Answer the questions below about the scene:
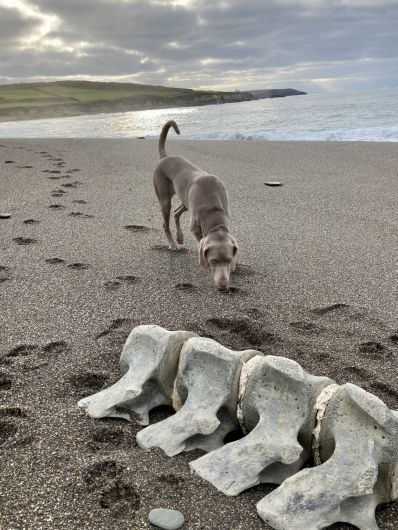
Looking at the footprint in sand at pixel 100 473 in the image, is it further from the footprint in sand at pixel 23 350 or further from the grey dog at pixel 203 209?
the grey dog at pixel 203 209

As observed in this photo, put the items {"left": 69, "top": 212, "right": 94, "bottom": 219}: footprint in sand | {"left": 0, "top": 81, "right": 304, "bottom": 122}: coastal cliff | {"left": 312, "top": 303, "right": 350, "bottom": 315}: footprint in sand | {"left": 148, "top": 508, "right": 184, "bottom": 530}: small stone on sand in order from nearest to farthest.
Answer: {"left": 148, "top": 508, "right": 184, "bottom": 530}: small stone on sand → {"left": 312, "top": 303, "right": 350, "bottom": 315}: footprint in sand → {"left": 69, "top": 212, "right": 94, "bottom": 219}: footprint in sand → {"left": 0, "top": 81, "right": 304, "bottom": 122}: coastal cliff

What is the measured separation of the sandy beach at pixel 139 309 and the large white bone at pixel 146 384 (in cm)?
7

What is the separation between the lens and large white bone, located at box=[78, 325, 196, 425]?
249cm

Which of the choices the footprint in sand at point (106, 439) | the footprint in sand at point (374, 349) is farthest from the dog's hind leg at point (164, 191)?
the footprint in sand at point (106, 439)

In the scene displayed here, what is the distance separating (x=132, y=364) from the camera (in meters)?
2.70

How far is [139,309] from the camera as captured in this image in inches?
150

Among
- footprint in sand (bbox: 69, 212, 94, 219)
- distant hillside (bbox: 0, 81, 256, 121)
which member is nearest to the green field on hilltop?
distant hillside (bbox: 0, 81, 256, 121)

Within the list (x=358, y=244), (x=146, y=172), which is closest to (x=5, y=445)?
(x=358, y=244)

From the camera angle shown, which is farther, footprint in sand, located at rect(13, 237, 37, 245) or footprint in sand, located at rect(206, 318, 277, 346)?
footprint in sand, located at rect(13, 237, 37, 245)

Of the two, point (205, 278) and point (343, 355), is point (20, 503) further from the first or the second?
point (205, 278)

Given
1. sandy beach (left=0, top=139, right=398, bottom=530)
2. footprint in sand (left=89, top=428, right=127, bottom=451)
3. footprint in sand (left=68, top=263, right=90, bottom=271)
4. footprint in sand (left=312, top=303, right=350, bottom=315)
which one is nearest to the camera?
sandy beach (left=0, top=139, right=398, bottom=530)

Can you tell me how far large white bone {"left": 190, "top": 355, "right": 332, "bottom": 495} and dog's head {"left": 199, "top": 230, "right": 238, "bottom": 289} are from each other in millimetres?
1951

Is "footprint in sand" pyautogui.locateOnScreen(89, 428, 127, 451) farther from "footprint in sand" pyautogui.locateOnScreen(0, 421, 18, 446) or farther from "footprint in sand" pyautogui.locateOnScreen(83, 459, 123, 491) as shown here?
"footprint in sand" pyautogui.locateOnScreen(0, 421, 18, 446)

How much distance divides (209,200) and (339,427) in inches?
129
